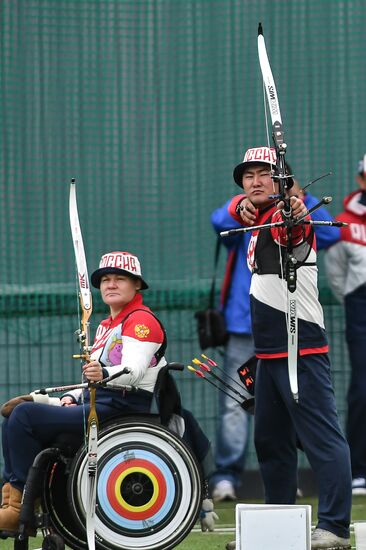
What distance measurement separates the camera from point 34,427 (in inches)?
256

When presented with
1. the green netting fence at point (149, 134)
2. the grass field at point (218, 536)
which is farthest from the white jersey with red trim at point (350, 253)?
the grass field at point (218, 536)

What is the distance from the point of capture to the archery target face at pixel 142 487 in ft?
20.8

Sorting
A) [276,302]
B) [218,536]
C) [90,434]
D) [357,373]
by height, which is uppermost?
[276,302]

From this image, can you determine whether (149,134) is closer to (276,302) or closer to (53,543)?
(276,302)

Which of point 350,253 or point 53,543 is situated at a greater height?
point 350,253

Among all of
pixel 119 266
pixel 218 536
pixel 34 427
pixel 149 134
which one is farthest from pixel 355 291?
pixel 34 427

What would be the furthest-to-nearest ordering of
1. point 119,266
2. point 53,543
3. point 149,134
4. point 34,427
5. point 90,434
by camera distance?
1. point 149,134
2. point 119,266
3. point 34,427
4. point 53,543
5. point 90,434

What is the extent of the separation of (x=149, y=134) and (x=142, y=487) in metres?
3.47

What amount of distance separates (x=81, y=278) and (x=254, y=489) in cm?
337

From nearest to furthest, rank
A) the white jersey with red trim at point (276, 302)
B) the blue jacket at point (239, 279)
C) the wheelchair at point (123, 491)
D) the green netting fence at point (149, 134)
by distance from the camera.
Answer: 1. the white jersey with red trim at point (276, 302)
2. the wheelchair at point (123, 491)
3. the blue jacket at point (239, 279)
4. the green netting fence at point (149, 134)

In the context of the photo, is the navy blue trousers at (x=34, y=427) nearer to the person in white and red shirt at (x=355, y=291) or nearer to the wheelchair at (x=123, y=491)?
the wheelchair at (x=123, y=491)

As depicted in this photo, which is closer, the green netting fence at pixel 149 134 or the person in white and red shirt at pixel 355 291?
the person in white and red shirt at pixel 355 291

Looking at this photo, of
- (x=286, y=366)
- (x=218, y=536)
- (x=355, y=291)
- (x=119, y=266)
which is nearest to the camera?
(x=286, y=366)

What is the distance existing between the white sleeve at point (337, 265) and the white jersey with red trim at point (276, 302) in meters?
2.69
